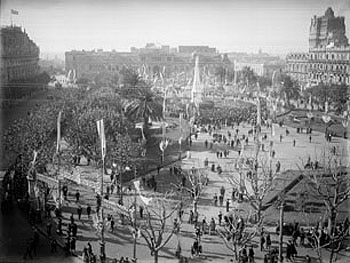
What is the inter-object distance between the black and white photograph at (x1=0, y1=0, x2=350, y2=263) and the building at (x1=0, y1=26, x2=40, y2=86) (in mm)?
23

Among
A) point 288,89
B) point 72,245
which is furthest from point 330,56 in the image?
point 72,245

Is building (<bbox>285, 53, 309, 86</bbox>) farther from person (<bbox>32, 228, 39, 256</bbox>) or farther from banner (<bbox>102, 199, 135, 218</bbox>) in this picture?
person (<bbox>32, 228, 39, 256</bbox>)

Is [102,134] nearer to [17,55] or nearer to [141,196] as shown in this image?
[141,196]

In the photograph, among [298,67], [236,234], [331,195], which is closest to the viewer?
[236,234]

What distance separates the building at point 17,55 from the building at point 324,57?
3.57 meters

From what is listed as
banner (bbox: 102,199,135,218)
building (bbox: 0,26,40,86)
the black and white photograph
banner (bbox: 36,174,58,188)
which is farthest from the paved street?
building (bbox: 0,26,40,86)

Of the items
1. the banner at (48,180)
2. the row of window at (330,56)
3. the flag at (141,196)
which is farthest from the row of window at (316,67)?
the banner at (48,180)

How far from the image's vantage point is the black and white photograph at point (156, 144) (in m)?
5.56

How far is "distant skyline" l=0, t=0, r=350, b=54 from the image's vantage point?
19.8 ft

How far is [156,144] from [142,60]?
141cm

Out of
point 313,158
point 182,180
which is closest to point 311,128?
point 313,158

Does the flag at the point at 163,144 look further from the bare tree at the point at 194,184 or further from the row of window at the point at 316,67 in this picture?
the row of window at the point at 316,67

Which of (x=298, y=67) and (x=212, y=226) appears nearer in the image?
(x=212, y=226)

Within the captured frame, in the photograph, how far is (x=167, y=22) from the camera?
6191 mm
